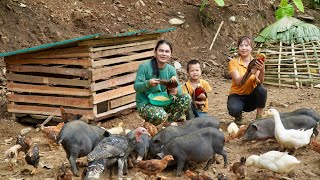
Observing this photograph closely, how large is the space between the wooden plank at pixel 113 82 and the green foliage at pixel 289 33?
3.94 m

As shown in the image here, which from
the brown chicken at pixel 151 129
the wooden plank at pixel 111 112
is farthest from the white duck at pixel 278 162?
the wooden plank at pixel 111 112

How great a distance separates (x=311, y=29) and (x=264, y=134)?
5753mm

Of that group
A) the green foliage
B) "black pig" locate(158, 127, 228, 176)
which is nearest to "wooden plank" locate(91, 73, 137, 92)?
"black pig" locate(158, 127, 228, 176)

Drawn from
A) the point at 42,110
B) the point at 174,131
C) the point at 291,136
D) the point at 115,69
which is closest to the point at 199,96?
the point at 174,131

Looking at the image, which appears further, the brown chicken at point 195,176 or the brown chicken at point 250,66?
the brown chicken at point 250,66

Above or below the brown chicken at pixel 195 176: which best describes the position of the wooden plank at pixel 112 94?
above

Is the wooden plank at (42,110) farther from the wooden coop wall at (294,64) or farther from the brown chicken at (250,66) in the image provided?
the wooden coop wall at (294,64)

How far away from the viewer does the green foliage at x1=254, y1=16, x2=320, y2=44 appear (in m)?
10.8

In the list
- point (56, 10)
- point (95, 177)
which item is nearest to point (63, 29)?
point (56, 10)

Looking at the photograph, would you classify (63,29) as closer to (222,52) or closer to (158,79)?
(222,52)

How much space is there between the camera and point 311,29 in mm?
10922

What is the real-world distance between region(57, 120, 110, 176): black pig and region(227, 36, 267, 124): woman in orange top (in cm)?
278

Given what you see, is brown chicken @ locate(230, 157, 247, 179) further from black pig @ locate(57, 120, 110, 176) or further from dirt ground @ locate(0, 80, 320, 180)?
black pig @ locate(57, 120, 110, 176)

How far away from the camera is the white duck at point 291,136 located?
18.0 feet
